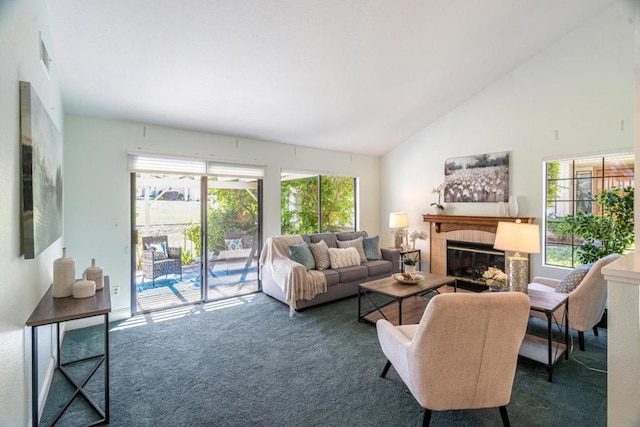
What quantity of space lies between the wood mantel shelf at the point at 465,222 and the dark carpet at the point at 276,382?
5.28 feet

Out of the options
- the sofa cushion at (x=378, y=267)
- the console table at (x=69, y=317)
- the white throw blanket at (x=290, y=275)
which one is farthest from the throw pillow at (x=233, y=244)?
the console table at (x=69, y=317)

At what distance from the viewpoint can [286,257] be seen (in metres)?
4.49

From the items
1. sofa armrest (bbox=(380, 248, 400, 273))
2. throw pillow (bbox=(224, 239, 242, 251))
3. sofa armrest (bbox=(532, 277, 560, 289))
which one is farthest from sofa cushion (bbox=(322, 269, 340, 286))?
sofa armrest (bbox=(532, 277, 560, 289))

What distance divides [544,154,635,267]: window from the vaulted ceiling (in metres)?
1.75

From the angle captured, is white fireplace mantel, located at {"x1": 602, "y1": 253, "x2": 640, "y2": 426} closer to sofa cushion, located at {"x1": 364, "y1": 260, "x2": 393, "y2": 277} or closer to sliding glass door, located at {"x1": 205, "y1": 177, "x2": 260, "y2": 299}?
sofa cushion, located at {"x1": 364, "y1": 260, "x2": 393, "y2": 277}

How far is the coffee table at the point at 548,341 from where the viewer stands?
8.03 ft

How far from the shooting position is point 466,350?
5.54 ft

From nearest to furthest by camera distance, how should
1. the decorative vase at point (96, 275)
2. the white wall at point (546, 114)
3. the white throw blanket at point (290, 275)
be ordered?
the decorative vase at point (96, 275) → the white wall at point (546, 114) → the white throw blanket at point (290, 275)

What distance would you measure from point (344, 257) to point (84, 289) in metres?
3.31

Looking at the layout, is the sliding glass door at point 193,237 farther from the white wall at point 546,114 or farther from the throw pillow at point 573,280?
the throw pillow at point 573,280

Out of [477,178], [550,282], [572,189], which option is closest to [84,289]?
[550,282]

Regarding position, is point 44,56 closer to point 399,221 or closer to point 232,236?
point 232,236

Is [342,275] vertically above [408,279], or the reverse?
[408,279]

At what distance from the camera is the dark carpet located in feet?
6.65
